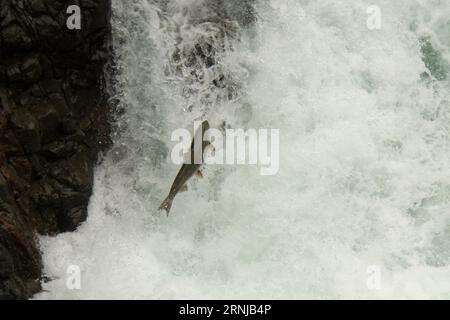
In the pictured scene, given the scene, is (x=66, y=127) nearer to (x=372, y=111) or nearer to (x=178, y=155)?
(x=178, y=155)

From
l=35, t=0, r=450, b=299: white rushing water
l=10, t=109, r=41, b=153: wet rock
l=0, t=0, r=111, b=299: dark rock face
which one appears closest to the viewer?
l=0, t=0, r=111, b=299: dark rock face

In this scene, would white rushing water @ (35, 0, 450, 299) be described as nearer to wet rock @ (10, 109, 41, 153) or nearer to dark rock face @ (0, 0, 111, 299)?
dark rock face @ (0, 0, 111, 299)

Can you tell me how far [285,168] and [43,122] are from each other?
2325mm

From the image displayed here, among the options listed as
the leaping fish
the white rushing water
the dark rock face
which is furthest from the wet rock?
the leaping fish

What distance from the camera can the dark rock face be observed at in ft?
15.9

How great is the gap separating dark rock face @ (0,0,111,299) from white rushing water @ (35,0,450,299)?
0.85ft

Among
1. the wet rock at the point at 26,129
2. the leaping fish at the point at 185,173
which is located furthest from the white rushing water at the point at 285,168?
the wet rock at the point at 26,129

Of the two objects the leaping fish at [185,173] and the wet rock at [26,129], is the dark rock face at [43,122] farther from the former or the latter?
the leaping fish at [185,173]

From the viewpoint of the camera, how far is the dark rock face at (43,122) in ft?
15.9

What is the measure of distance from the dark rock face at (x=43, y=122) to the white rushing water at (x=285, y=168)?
0.26m

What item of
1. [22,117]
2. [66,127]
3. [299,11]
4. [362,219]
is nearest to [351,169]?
[362,219]

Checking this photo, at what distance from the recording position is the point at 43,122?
5.19m

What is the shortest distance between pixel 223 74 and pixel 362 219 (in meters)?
2.06

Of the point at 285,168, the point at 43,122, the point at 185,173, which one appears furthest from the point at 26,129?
the point at 285,168
